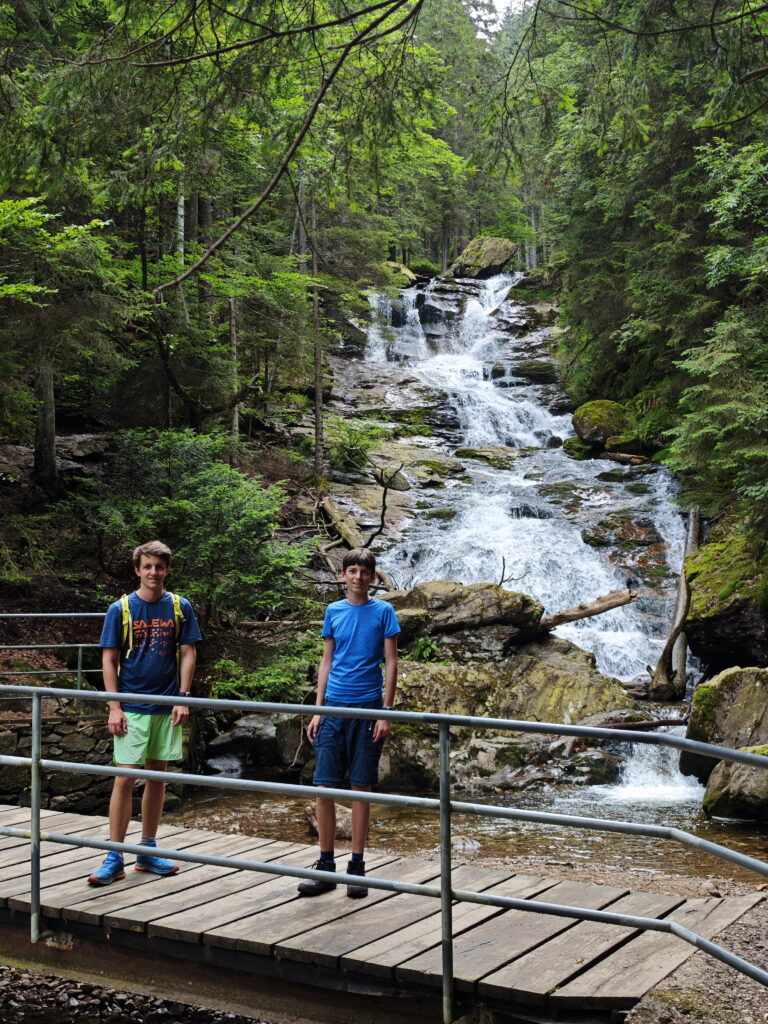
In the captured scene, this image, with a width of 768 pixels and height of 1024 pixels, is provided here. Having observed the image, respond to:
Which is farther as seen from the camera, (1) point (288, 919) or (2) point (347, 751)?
(2) point (347, 751)

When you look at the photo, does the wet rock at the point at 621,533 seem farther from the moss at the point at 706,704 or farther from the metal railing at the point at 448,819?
the metal railing at the point at 448,819

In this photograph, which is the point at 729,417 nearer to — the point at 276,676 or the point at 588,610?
the point at 588,610

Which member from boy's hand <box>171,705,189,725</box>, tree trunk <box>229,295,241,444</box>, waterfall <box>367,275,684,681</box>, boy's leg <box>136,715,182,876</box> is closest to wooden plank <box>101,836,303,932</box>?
boy's leg <box>136,715,182,876</box>

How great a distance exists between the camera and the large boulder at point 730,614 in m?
13.3

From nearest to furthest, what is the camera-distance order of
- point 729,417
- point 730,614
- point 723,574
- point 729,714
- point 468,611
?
1. point 729,714
2. point 730,614
3. point 468,611
4. point 723,574
5. point 729,417

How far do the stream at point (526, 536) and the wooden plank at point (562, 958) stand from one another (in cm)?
405

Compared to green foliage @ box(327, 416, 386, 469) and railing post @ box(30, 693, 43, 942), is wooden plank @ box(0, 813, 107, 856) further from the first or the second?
green foliage @ box(327, 416, 386, 469)

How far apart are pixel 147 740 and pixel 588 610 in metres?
10.7

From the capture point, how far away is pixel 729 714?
10078 mm

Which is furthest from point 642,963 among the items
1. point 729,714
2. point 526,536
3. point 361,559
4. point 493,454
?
point 493,454

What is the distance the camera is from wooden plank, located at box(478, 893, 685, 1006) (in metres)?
3.25

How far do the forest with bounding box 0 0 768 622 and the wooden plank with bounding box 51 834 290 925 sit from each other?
3.19 m

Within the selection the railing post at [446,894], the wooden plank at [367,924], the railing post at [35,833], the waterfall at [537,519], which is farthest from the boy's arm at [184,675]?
the waterfall at [537,519]

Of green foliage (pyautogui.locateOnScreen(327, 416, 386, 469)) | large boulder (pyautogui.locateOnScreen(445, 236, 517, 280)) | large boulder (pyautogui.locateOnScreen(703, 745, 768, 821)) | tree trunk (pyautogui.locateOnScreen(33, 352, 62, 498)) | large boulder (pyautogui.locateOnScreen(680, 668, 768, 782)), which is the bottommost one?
large boulder (pyautogui.locateOnScreen(703, 745, 768, 821))
